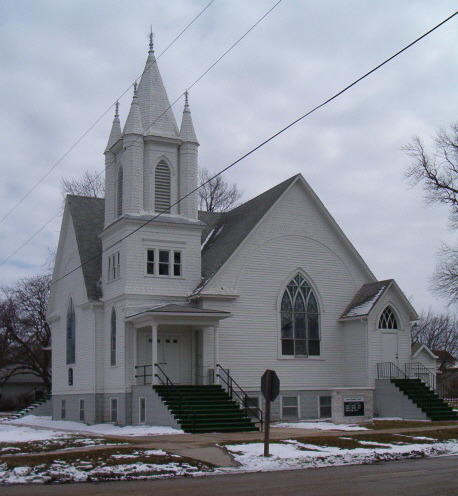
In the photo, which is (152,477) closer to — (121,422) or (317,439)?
(317,439)

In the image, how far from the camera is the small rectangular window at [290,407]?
32.6 metres

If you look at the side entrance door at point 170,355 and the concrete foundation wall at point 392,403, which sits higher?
the side entrance door at point 170,355

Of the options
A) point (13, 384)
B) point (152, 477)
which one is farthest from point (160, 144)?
point (13, 384)

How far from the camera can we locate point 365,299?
33781 millimetres

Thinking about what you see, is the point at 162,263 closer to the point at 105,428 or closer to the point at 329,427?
the point at 105,428

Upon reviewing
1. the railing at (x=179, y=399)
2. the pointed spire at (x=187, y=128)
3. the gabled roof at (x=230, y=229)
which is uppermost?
the pointed spire at (x=187, y=128)

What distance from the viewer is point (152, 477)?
602 inches

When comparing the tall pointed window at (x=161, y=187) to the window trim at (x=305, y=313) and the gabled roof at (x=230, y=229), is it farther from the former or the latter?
the window trim at (x=305, y=313)

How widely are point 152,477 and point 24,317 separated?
50.4 meters

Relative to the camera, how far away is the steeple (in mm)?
33375

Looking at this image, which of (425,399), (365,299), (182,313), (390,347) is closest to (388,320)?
(390,347)

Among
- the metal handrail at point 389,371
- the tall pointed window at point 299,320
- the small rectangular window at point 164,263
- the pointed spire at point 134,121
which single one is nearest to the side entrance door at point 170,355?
the small rectangular window at point 164,263

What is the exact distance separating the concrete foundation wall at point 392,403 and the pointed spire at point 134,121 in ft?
47.2

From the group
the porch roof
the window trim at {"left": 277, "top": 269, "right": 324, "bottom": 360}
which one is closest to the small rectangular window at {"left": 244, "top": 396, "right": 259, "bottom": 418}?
the window trim at {"left": 277, "top": 269, "right": 324, "bottom": 360}
